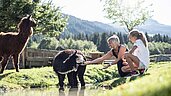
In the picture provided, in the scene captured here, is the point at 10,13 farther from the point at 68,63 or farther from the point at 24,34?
the point at 68,63

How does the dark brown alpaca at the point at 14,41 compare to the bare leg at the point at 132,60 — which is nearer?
the bare leg at the point at 132,60

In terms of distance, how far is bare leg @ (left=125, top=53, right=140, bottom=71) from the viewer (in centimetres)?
1096

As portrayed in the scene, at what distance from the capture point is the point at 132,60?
439 inches

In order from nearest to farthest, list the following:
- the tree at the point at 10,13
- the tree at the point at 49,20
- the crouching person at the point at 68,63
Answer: the crouching person at the point at 68,63
the tree at the point at 10,13
the tree at the point at 49,20

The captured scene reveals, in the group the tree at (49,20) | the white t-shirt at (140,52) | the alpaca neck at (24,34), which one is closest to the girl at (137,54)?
the white t-shirt at (140,52)

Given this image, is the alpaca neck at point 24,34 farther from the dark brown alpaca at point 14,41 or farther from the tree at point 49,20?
the tree at point 49,20

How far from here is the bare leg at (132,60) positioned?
36.0 feet

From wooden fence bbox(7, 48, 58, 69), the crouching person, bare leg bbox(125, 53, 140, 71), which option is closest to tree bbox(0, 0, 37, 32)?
wooden fence bbox(7, 48, 58, 69)

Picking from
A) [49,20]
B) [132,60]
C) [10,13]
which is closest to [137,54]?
[132,60]

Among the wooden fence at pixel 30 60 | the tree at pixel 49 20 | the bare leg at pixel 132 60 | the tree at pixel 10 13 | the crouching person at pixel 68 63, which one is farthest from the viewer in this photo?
the tree at pixel 49 20

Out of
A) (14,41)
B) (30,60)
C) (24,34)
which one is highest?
(24,34)

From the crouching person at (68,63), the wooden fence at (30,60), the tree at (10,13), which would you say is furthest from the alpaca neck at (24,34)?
the tree at (10,13)

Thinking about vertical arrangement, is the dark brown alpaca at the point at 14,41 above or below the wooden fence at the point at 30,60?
above

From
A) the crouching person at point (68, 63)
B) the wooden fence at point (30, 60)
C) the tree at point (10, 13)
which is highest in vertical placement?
the tree at point (10, 13)
